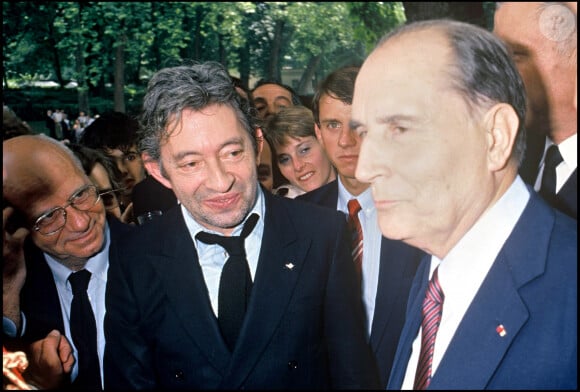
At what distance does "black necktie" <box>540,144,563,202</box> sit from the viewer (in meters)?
0.81

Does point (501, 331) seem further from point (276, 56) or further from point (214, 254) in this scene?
point (276, 56)

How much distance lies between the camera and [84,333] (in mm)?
974

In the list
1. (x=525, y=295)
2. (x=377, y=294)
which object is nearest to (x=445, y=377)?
(x=525, y=295)

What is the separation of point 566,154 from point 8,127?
1.09 meters

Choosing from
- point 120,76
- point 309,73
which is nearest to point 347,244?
point 309,73

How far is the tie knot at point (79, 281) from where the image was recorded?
982mm

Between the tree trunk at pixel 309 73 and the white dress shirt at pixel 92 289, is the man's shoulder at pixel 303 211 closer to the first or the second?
the white dress shirt at pixel 92 289

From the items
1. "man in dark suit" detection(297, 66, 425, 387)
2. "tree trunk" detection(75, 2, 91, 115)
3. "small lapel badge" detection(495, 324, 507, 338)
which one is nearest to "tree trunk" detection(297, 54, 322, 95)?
"man in dark suit" detection(297, 66, 425, 387)

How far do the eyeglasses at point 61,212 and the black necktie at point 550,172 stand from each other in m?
0.86

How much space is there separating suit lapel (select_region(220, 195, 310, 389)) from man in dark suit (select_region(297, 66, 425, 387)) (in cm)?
20

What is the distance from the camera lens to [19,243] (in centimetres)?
92

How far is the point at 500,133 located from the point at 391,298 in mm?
453

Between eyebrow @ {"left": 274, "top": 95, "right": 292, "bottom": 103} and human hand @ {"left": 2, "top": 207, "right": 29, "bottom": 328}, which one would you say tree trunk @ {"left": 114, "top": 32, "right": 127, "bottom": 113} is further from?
human hand @ {"left": 2, "top": 207, "right": 29, "bottom": 328}

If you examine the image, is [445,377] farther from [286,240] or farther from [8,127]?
[8,127]
